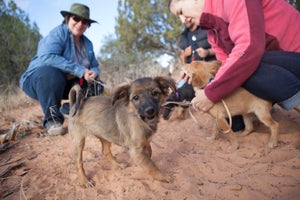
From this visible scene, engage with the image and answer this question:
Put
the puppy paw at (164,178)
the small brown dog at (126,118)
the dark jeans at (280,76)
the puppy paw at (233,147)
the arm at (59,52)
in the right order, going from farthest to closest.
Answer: the arm at (59,52), the puppy paw at (233,147), the small brown dog at (126,118), the puppy paw at (164,178), the dark jeans at (280,76)

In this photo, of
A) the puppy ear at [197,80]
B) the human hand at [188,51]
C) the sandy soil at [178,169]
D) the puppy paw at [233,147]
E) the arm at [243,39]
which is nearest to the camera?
the arm at [243,39]

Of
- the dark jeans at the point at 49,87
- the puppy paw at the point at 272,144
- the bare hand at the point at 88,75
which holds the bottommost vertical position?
the puppy paw at the point at 272,144

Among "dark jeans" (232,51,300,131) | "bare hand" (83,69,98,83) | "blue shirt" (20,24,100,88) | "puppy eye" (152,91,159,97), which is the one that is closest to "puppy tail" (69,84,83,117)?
"puppy eye" (152,91,159,97)

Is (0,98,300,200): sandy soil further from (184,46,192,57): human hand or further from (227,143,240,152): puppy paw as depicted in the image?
(184,46,192,57): human hand

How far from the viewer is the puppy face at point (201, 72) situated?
3.77 metres

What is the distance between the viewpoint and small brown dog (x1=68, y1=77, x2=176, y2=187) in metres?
3.08

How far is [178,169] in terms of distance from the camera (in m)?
3.27

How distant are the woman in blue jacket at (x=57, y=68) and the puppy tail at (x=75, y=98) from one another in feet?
4.61

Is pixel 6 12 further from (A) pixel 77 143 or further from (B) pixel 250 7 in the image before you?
(B) pixel 250 7

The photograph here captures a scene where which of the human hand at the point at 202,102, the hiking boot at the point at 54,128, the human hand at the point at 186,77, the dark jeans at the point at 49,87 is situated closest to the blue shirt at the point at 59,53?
the dark jeans at the point at 49,87

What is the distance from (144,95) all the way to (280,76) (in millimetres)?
1581

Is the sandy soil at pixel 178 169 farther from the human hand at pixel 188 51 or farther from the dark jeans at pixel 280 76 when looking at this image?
the human hand at pixel 188 51

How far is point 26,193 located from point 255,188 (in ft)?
8.65

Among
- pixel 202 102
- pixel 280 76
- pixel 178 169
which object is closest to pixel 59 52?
pixel 202 102
